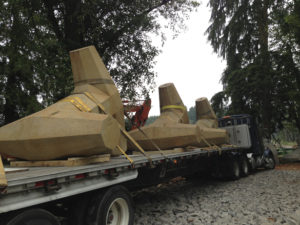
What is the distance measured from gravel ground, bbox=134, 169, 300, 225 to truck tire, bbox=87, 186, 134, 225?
3.64 feet

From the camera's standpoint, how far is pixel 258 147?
11812 millimetres

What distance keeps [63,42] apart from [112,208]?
7.89m

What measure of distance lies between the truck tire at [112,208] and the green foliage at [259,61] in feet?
41.8

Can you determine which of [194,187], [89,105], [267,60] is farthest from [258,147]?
[89,105]

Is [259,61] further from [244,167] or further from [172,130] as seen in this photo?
[172,130]

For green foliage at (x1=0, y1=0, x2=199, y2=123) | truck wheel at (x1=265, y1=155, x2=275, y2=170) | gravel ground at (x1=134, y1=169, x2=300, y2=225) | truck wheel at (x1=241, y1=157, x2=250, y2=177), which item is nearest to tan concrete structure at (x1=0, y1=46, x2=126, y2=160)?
gravel ground at (x1=134, y1=169, x2=300, y2=225)

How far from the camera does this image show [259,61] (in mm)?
16812

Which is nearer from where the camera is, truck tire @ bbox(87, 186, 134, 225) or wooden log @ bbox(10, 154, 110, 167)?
truck tire @ bbox(87, 186, 134, 225)

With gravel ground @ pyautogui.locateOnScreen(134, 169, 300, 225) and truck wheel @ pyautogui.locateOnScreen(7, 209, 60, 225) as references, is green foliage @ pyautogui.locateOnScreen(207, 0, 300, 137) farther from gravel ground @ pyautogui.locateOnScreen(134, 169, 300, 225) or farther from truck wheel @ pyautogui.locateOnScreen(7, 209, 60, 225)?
truck wheel @ pyautogui.locateOnScreen(7, 209, 60, 225)

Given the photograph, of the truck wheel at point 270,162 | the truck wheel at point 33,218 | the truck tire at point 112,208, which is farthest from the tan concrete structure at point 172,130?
the truck wheel at point 270,162

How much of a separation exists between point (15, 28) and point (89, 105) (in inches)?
269

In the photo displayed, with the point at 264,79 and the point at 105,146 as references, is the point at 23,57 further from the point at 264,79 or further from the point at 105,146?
the point at 264,79

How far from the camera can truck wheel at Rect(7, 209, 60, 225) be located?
2634 mm

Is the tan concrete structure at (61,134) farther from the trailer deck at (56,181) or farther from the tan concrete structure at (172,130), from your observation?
the tan concrete structure at (172,130)
